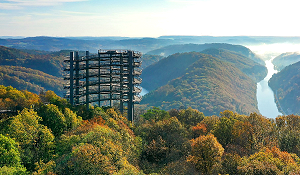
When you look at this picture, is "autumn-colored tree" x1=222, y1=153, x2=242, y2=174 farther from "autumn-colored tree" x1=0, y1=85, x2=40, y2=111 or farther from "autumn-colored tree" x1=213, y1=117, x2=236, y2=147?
"autumn-colored tree" x1=0, y1=85, x2=40, y2=111

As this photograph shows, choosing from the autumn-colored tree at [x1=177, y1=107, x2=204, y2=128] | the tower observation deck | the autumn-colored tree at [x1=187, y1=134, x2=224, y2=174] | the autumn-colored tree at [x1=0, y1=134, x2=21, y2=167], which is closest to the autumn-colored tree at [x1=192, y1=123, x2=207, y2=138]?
the autumn-colored tree at [x1=177, y1=107, x2=204, y2=128]

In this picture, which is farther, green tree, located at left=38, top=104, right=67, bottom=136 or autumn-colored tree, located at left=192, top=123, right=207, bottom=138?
autumn-colored tree, located at left=192, top=123, right=207, bottom=138

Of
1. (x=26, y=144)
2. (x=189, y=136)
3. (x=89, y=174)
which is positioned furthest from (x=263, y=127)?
(x=26, y=144)

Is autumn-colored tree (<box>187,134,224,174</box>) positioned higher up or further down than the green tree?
further down

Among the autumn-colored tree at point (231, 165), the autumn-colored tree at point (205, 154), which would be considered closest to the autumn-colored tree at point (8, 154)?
the autumn-colored tree at point (205, 154)

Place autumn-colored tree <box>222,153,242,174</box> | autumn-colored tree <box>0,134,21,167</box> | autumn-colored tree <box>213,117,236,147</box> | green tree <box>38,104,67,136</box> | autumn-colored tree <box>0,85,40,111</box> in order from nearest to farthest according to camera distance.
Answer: autumn-colored tree <box>0,134,21,167</box>
autumn-colored tree <box>222,153,242,174</box>
green tree <box>38,104,67,136</box>
autumn-colored tree <box>213,117,236,147</box>
autumn-colored tree <box>0,85,40,111</box>

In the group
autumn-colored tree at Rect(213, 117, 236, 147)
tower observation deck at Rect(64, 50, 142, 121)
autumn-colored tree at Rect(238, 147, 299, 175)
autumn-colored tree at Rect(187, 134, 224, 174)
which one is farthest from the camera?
tower observation deck at Rect(64, 50, 142, 121)

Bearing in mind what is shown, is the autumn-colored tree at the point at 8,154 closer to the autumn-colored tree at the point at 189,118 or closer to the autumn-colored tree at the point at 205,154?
the autumn-colored tree at the point at 205,154

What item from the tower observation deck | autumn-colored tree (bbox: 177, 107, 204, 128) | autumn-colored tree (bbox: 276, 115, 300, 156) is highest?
the tower observation deck
